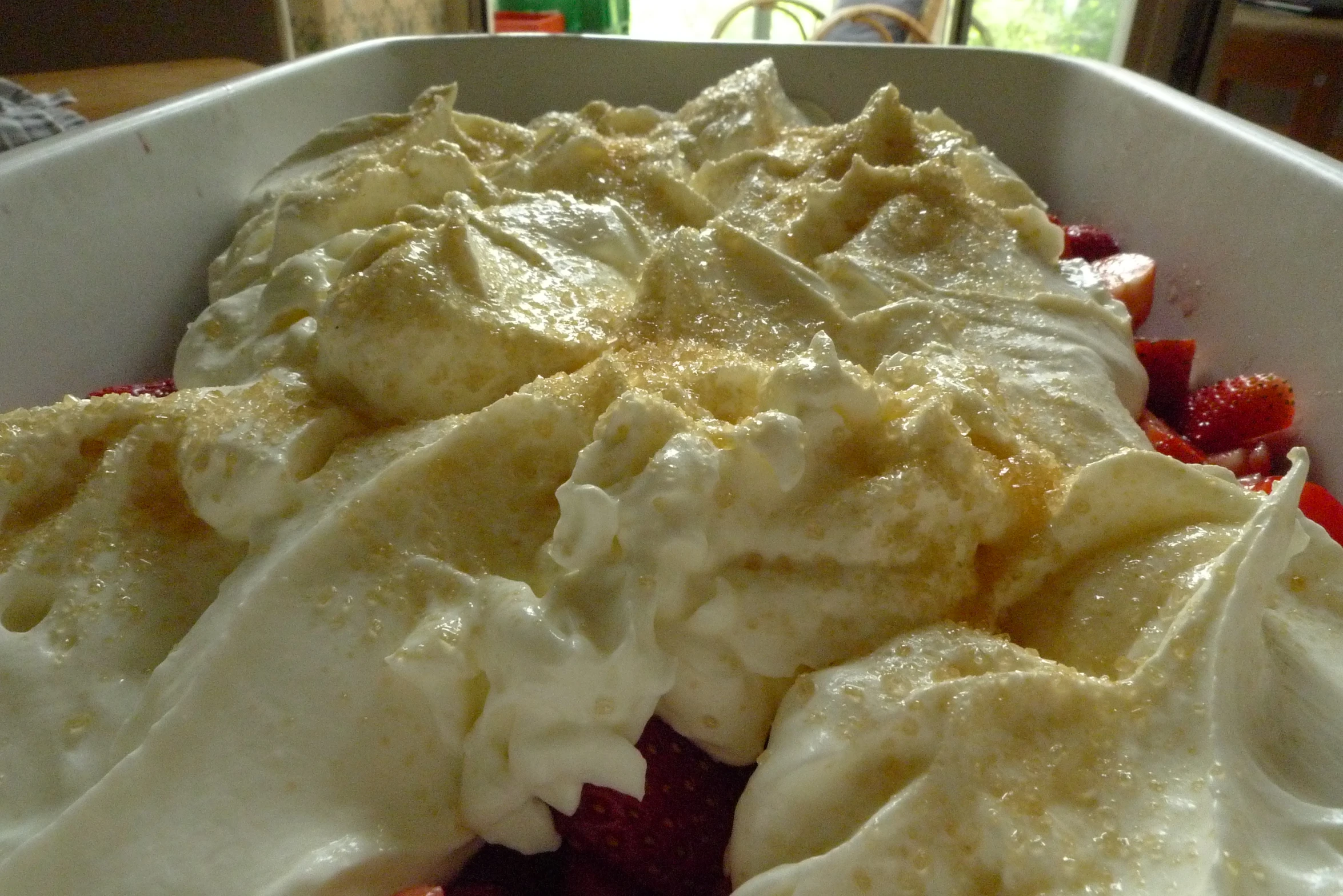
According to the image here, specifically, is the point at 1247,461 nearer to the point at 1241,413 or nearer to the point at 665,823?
the point at 1241,413

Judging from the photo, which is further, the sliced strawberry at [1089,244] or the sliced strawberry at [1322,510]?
the sliced strawberry at [1089,244]

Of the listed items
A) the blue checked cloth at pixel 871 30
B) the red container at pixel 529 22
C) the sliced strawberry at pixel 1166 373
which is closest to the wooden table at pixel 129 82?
the red container at pixel 529 22

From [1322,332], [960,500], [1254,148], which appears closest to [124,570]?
[960,500]

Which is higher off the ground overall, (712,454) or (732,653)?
(712,454)

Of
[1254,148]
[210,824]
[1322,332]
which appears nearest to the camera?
[210,824]

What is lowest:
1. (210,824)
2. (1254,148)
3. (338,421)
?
(210,824)

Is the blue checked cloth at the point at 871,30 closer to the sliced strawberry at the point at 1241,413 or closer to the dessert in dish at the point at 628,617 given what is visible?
the sliced strawberry at the point at 1241,413

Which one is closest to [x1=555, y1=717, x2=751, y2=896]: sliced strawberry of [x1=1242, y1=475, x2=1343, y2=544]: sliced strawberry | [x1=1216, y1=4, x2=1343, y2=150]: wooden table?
[x1=1242, y1=475, x2=1343, y2=544]: sliced strawberry

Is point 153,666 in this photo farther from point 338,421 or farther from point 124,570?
point 338,421
